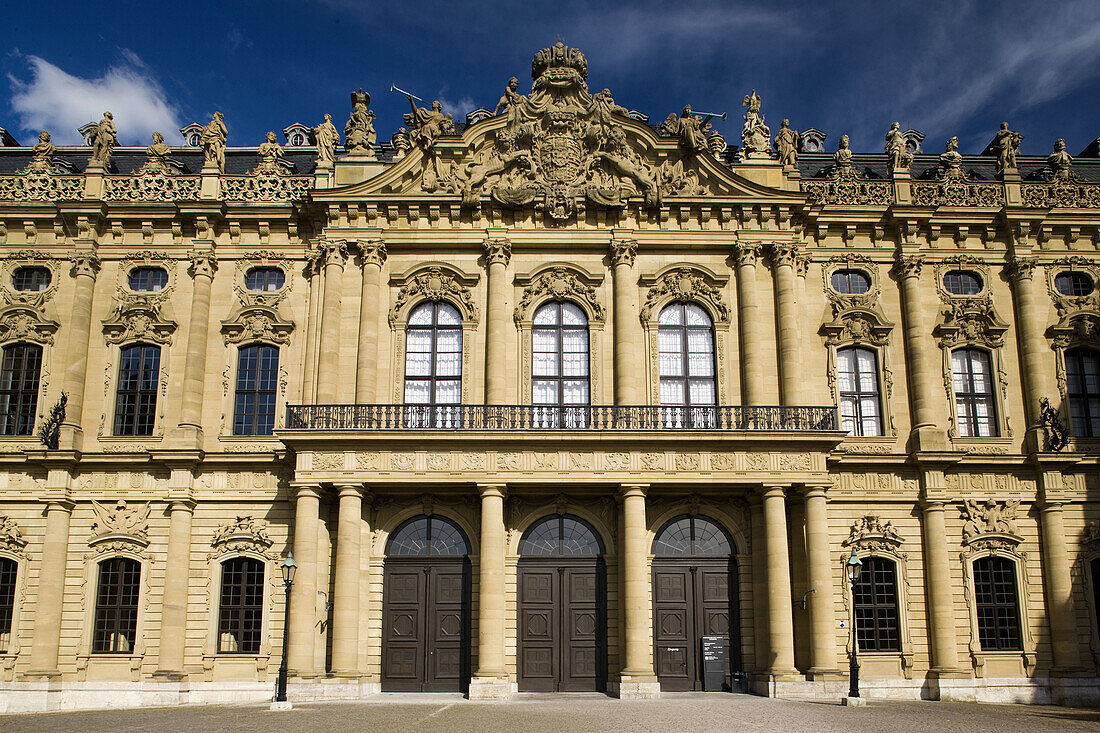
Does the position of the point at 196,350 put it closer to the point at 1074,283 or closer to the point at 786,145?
the point at 786,145

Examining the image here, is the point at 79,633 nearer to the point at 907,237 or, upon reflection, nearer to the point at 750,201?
the point at 750,201

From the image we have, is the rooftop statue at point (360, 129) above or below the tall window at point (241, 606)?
above

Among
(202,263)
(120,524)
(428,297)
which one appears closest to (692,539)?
(428,297)

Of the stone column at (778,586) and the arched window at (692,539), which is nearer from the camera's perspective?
the stone column at (778,586)

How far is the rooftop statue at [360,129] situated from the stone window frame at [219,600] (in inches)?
486

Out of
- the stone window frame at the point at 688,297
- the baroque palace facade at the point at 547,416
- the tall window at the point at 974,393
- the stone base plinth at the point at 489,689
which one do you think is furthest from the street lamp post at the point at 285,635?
the tall window at the point at 974,393

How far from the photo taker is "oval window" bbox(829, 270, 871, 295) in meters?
30.4

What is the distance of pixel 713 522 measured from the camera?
1094 inches

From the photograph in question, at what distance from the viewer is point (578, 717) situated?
792 inches

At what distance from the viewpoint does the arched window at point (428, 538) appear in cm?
2734

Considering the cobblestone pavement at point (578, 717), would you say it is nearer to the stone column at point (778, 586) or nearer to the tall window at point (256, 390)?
the stone column at point (778, 586)

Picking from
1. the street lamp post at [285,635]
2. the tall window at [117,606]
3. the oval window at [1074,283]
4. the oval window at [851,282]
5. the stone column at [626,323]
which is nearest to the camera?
the street lamp post at [285,635]

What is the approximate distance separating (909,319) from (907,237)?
269cm

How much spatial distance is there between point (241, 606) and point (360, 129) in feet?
48.8
